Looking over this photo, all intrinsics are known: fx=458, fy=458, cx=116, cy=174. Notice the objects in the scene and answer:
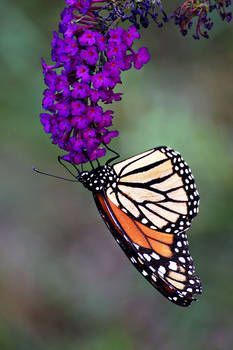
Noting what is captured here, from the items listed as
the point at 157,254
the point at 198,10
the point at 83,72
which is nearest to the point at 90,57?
the point at 83,72

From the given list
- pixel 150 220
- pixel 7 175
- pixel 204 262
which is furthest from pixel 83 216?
pixel 150 220

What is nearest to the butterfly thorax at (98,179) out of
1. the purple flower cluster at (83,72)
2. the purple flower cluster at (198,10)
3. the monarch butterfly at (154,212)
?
the monarch butterfly at (154,212)

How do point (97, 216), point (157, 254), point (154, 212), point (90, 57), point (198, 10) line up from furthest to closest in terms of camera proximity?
point (97, 216) → point (154, 212) → point (157, 254) → point (198, 10) → point (90, 57)

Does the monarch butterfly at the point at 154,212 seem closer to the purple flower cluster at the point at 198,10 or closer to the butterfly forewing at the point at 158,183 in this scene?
the butterfly forewing at the point at 158,183

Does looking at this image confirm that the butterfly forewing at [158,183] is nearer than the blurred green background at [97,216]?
Yes

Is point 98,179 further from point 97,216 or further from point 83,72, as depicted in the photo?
point 97,216

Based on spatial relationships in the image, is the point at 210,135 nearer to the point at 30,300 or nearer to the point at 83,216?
the point at 83,216

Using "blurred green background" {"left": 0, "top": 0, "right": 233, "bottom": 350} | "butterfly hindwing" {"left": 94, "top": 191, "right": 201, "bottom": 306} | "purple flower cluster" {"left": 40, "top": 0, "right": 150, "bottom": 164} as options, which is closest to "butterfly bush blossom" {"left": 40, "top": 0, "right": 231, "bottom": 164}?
"purple flower cluster" {"left": 40, "top": 0, "right": 150, "bottom": 164}

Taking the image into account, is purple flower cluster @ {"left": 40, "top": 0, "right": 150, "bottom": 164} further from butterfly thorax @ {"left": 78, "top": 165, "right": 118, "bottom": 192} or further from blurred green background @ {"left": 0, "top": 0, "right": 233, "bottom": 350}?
blurred green background @ {"left": 0, "top": 0, "right": 233, "bottom": 350}
